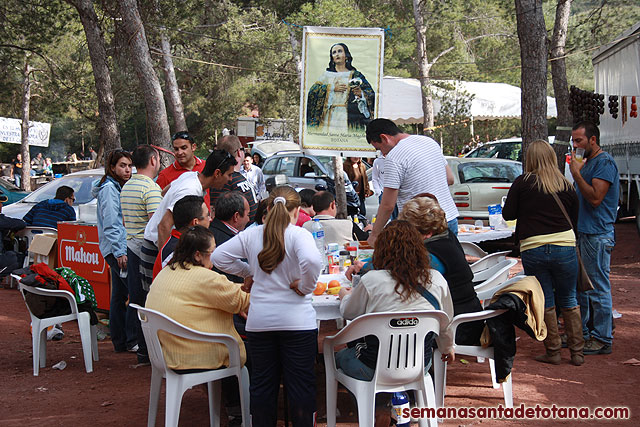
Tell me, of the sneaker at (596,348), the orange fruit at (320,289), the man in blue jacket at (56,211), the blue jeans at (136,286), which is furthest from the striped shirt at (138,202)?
the man in blue jacket at (56,211)

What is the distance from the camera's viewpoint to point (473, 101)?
2141 cm

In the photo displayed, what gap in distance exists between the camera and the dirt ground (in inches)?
197

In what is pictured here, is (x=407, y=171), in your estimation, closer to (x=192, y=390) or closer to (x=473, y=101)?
(x=192, y=390)

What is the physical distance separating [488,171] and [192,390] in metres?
8.89

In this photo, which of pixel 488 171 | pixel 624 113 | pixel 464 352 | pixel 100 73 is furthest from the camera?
pixel 100 73

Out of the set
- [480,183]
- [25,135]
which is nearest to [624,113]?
[480,183]

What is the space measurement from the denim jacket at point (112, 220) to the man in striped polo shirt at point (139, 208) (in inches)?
10.6

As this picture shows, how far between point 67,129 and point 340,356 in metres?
52.8

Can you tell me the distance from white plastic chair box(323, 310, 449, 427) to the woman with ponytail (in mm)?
271

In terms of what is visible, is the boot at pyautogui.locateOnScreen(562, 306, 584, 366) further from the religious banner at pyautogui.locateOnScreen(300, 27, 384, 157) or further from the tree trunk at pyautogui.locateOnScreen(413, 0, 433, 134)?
the tree trunk at pyautogui.locateOnScreen(413, 0, 433, 134)

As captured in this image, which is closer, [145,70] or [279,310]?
[279,310]

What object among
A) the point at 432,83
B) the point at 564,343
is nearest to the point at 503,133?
the point at 432,83

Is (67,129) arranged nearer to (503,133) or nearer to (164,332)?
(503,133)

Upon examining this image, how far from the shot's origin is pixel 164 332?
4.14 meters
